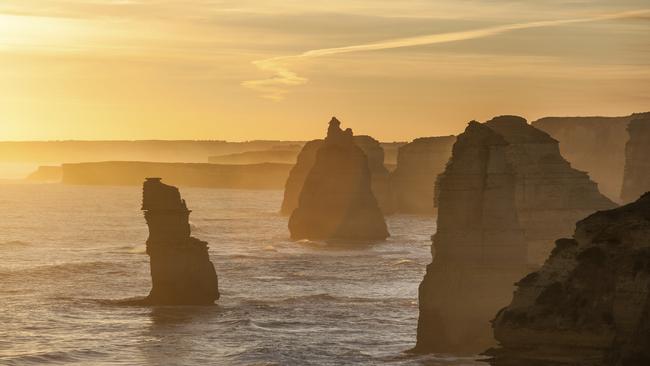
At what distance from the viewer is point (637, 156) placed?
126 meters

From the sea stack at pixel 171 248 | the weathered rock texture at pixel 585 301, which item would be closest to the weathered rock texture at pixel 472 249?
the sea stack at pixel 171 248

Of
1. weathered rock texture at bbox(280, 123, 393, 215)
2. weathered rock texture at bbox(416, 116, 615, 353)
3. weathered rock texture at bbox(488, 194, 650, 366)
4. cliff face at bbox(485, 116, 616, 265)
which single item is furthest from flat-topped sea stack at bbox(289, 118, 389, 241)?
weathered rock texture at bbox(488, 194, 650, 366)

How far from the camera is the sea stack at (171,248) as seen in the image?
213ft

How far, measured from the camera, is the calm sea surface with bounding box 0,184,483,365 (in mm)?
54406

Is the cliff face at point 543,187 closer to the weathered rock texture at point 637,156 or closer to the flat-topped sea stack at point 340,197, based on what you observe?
the weathered rock texture at point 637,156

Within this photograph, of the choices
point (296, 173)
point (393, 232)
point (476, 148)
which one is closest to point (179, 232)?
point (476, 148)

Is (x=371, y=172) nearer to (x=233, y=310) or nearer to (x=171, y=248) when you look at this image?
(x=233, y=310)

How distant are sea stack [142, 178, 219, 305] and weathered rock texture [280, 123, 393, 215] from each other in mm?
97585

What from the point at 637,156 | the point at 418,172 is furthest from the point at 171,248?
the point at 418,172

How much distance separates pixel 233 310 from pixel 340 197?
6011 cm

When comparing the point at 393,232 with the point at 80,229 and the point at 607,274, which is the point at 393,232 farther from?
the point at 607,274

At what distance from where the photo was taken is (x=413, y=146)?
183m

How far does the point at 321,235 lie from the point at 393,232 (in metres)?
17.7

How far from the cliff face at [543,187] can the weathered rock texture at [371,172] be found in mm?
100708
